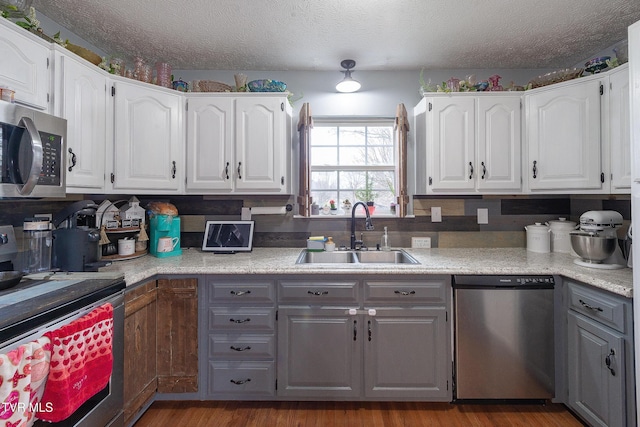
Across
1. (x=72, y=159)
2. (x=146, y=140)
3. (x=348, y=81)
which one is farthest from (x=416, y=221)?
(x=72, y=159)

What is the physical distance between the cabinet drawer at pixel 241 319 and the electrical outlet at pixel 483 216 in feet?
6.39

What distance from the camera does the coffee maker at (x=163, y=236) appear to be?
91.1 inches

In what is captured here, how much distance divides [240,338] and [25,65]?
1.86 metres

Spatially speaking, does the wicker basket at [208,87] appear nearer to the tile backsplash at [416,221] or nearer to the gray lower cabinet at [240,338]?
the tile backsplash at [416,221]

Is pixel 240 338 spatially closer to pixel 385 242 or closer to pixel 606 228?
pixel 385 242

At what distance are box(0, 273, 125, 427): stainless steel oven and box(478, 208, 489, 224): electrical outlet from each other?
269cm

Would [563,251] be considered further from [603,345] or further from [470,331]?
[470,331]

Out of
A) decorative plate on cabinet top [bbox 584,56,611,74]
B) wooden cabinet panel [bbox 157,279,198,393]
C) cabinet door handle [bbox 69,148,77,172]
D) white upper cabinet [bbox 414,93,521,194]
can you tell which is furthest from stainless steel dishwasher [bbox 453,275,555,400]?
cabinet door handle [bbox 69,148,77,172]

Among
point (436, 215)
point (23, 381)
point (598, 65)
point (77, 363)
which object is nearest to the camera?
point (23, 381)

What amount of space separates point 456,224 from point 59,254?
2853 millimetres

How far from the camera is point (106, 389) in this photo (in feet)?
4.91

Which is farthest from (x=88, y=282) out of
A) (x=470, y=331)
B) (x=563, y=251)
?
(x=563, y=251)

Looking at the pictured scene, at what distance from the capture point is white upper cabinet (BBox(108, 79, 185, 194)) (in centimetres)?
209

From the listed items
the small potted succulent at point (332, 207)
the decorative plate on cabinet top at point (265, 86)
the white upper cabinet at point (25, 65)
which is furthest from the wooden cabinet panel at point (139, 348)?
the decorative plate on cabinet top at point (265, 86)
